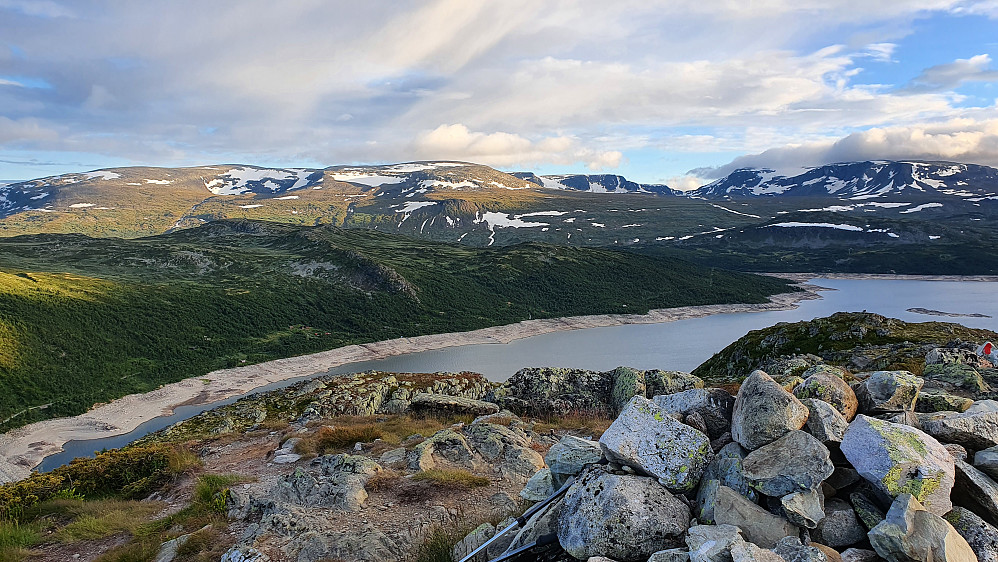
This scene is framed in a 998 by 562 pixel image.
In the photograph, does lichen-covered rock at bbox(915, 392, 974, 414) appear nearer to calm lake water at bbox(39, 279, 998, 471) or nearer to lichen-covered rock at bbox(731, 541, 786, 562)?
lichen-covered rock at bbox(731, 541, 786, 562)

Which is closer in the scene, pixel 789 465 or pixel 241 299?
pixel 789 465

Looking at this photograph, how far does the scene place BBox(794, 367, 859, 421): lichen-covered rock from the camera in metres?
8.50

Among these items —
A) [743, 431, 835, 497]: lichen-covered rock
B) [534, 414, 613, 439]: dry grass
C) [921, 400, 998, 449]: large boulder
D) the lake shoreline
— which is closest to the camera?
[743, 431, 835, 497]: lichen-covered rock

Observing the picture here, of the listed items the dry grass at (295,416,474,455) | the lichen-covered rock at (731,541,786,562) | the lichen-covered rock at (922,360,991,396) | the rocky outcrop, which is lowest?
the rocky outcrop

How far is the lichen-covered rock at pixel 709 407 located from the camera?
8531mm

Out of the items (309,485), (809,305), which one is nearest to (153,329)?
(309,485)

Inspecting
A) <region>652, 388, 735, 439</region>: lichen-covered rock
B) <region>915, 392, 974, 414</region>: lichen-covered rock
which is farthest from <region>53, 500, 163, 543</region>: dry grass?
<region>915, 392, 974, 414</region>: lichen-covered rock

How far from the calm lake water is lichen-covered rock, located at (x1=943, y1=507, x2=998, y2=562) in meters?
73.3

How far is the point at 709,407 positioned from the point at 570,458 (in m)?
2.68

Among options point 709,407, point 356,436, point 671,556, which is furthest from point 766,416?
point 356,436

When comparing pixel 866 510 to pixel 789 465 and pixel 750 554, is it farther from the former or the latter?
pixel 750 554

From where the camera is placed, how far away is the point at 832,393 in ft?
28.1

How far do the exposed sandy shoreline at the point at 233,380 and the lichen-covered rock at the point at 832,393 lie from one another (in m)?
40.0

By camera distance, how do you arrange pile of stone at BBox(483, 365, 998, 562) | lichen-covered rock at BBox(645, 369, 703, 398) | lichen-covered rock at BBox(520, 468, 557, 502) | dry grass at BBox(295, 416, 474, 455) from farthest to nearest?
1. lichen-covered rock at BBox(645, 369, 703, 398)
2. dry grass at BBox(295, 416, 474, 455)
3. lichen-covered rock at BBox(520, 468, 557, 502)
4. pile of stone at BBox(483, 365, 998, 562)
